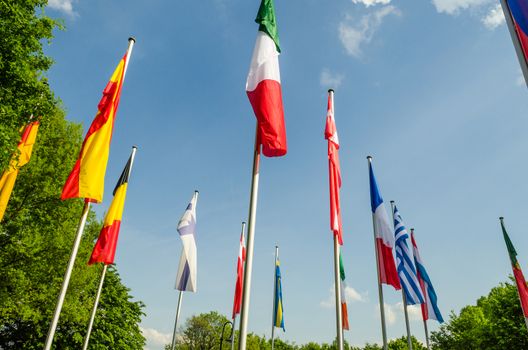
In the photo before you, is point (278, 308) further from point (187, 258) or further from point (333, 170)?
point (333, 170)

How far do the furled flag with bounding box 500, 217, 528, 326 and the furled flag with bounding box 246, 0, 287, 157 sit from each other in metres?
19.2

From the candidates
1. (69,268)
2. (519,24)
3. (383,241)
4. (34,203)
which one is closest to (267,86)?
(519,24)

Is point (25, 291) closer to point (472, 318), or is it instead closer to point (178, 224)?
point (178, 224)

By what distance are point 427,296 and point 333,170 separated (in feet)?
39.9

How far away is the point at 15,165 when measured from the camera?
13.5 m

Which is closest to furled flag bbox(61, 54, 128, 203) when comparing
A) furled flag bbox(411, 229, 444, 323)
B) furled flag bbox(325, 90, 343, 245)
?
furled flag bbox(325, 90, 343, 245)

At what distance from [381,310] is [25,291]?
61.2ft

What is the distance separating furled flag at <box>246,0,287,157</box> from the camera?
8.05 m

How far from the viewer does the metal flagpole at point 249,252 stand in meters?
6.18

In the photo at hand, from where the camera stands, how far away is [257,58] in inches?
353

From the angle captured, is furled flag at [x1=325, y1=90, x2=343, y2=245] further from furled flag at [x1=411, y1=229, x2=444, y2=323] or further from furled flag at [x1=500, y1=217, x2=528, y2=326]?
furled flag at [x1=500, y1=217, x2=528, y2=326]

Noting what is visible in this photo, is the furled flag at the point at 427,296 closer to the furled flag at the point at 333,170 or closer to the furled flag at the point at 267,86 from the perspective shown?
the furled flag at the point at 333,170

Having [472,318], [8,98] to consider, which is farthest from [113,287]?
[472,318]

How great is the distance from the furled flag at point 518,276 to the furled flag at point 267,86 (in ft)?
63.1
